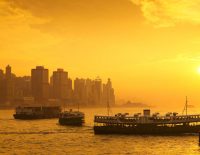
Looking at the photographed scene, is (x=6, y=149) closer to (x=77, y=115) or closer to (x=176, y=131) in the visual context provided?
(x=176, y=131)

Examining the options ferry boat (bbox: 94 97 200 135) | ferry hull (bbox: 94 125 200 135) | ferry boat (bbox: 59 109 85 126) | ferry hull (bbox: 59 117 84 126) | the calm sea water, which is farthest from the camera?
ferry boat (bbox: 59 109 85 126)

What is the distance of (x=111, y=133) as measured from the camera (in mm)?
112750

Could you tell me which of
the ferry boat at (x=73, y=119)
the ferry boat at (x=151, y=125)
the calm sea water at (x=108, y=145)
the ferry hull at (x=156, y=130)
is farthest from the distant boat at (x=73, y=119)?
the calm sea water at (x=108, y=145)

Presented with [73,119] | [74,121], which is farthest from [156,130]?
[73,119]

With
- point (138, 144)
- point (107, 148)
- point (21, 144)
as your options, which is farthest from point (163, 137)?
point (21, 144)

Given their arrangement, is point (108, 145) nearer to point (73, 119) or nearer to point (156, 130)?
point (156, 130)

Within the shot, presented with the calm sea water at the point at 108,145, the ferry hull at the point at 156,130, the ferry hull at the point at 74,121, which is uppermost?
the ferry hull at the point at 74,121

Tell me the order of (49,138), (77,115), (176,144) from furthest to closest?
1. (77,115)
2. (49,138)
3. (176,144)

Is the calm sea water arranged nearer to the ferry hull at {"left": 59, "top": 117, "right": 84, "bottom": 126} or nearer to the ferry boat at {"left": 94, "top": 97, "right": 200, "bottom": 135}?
the ferry boat at {"left": 94, "top": 97, "right": 200, "bottom": 135}

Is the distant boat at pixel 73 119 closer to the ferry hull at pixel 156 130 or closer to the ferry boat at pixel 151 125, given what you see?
the ferry boat at pixel 151 125

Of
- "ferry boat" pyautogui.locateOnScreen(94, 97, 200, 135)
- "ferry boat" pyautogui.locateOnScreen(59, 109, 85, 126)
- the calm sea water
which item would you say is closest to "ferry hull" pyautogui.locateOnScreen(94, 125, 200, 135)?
"ferry boat" pyautogui.locateOnScreen(94, 97, 200, 135)

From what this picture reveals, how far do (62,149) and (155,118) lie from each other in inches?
1387

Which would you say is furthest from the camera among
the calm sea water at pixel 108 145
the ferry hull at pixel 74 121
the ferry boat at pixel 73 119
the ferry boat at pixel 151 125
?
the ferry boat at pixel 73 119

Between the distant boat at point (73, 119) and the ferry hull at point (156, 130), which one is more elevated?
the distant boat at point (73, 119)
